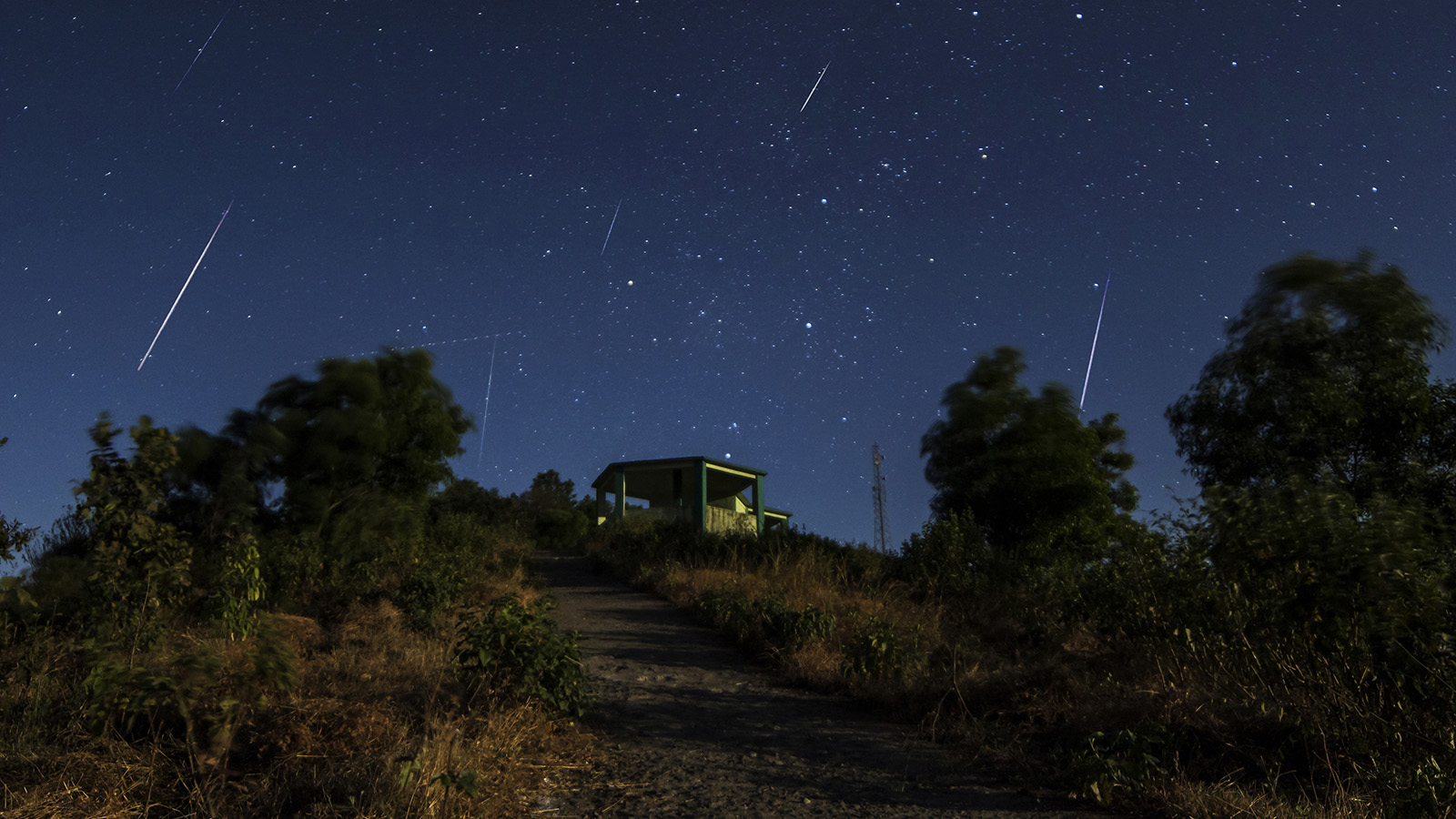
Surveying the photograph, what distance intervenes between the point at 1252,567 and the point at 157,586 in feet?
26.4

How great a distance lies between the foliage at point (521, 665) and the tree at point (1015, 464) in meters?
13.0

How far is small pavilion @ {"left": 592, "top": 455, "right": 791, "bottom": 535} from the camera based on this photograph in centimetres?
2438

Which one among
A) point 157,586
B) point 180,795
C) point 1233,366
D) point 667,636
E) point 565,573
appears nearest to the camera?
point 180,795

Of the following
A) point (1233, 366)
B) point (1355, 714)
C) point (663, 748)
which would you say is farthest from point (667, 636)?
point (1233, 366)

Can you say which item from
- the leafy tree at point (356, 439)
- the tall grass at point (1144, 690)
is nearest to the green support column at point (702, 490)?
the leafy tree at point (356, 439)

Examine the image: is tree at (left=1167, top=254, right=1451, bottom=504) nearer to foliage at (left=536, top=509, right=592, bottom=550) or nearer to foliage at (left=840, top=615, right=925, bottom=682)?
foliage at (left=840, top=615, right=925, bottom=682)

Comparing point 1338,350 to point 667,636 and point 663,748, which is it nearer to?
point 667,636

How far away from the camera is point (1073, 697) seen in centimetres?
557

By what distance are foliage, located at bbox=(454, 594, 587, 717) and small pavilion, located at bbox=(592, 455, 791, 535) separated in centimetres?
1642

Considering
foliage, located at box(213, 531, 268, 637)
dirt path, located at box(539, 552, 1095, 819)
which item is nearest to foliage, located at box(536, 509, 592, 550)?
foliage, located at box(213, 531, 268, 637)

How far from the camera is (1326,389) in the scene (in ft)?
40.6

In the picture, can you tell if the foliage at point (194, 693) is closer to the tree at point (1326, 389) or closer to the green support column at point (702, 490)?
the tree at point (1326, 389)

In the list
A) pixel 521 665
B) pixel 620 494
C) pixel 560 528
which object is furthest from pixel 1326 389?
pixel 560 528

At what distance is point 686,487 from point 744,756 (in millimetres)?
20760
